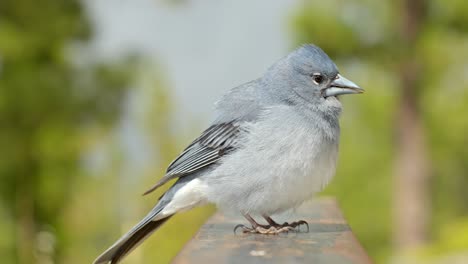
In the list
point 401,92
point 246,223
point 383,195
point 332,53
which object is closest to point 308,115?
point 246,223

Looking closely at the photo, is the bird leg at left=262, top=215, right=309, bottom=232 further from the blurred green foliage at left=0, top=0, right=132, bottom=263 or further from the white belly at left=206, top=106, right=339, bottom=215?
the blurred green foliage at left=0, top=0, right=132, bottom=263

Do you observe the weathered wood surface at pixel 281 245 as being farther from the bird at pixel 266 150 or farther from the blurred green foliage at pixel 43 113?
Result: the blurred green foliage at pixel 43 113

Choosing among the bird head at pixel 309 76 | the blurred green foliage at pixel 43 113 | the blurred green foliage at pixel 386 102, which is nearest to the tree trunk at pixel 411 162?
the blurred green foliage at pixel 386 102

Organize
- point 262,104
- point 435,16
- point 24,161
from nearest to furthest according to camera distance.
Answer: point 262,104 < point 24,161 < point 435,16

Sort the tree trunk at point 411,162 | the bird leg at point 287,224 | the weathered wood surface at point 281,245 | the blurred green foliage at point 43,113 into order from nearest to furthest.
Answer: the weathered wood surface at point 281,245
the bird leg at point 287,224
the blurred green foliage at point 43,113
the tree trunk at point 411,162

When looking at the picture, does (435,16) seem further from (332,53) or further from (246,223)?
(246,223)

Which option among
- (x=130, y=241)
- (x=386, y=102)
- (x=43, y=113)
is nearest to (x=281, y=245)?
(x=130, y=241)

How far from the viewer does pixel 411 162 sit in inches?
316

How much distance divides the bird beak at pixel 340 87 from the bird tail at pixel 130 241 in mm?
493

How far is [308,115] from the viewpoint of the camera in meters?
1.89

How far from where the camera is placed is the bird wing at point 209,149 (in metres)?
1.94

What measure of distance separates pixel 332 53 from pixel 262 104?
18.4 ft

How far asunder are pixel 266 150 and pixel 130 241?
0.36 meters

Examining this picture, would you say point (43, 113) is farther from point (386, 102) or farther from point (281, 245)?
point (281, 245)
